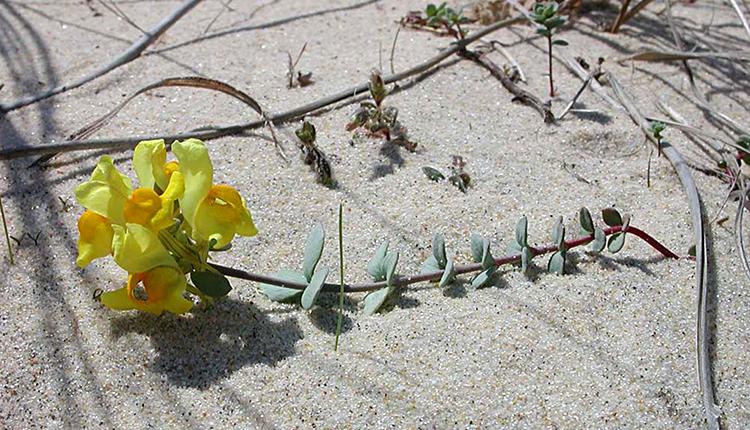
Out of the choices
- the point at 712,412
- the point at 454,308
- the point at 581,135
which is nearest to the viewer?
the point at 712,412

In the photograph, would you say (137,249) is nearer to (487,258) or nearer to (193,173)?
(193,173)

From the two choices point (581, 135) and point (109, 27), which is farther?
point (109, 27)

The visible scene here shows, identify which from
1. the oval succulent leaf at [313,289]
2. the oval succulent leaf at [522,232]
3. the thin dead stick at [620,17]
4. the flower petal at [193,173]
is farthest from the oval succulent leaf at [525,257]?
the thin dead stick at [620,17]

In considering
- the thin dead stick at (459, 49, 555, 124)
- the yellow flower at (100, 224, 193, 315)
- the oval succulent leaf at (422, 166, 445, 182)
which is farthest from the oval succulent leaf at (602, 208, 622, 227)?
the yellow flower at (100, 224, 193, 315)

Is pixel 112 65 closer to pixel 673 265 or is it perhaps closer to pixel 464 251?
pixel 464 251

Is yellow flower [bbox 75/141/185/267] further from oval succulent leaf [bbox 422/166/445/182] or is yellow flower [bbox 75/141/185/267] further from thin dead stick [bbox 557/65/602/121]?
thin dead stick [bbox 557/65/602/121]

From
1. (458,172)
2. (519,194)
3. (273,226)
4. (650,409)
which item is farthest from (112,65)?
(650,409)
